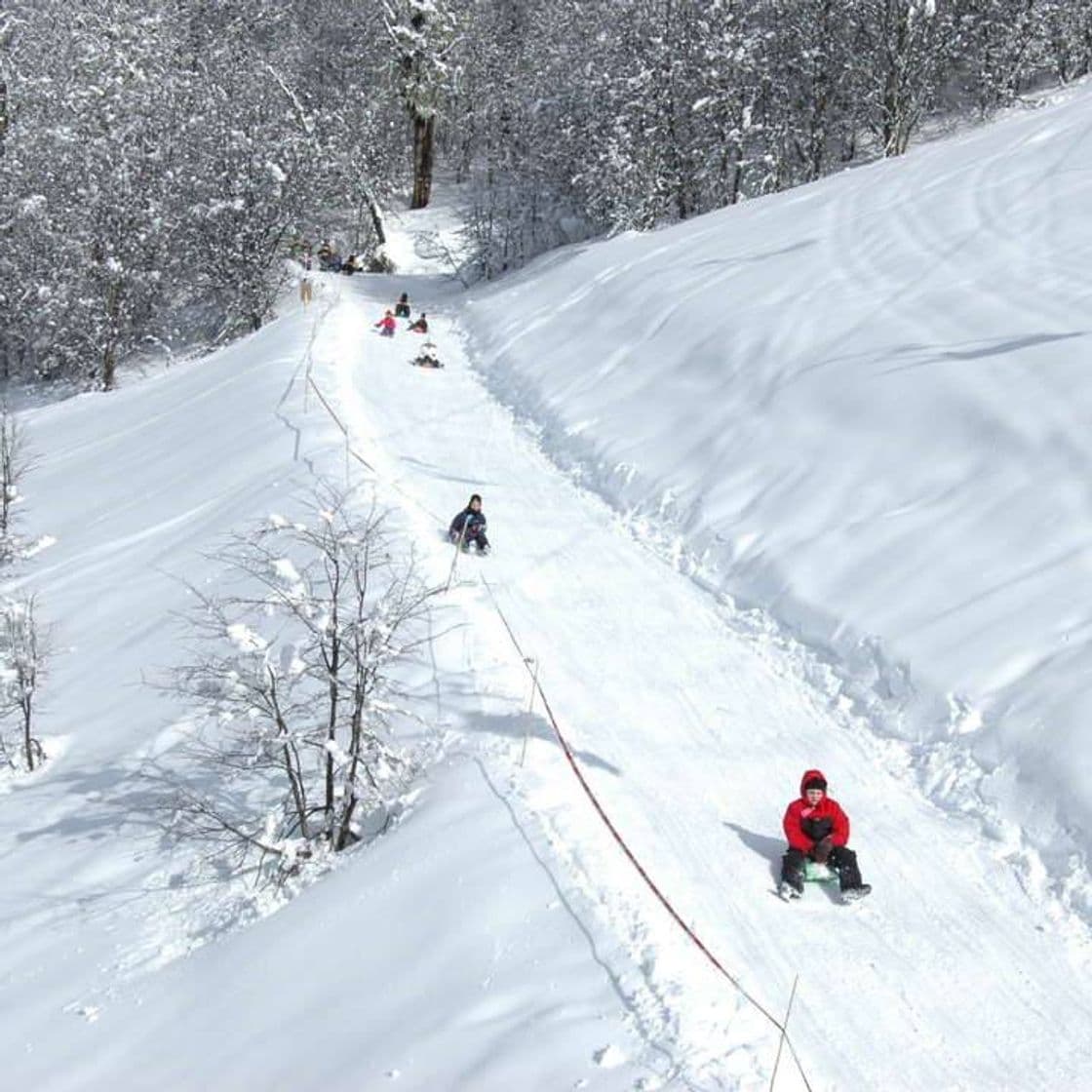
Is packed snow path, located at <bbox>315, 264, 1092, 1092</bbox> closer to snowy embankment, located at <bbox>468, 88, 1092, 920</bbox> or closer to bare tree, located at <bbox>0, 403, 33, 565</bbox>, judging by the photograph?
Result: snowy embankment, located at <bbox>468, 88, 1092, 920</bbox>

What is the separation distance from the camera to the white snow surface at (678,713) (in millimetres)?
5883

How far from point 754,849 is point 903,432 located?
23.7 ft

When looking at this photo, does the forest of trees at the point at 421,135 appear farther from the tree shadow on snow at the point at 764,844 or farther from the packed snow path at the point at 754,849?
the tree shadow on snow at the point at 764,844

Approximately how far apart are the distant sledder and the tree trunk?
125ft

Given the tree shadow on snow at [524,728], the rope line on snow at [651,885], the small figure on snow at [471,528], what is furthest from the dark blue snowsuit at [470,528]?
the tree shadow on snow at [524,728]

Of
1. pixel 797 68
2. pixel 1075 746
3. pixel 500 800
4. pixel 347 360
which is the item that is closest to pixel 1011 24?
pixel 797 68

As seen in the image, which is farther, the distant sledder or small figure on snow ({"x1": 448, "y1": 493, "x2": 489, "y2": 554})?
small figure on snow ({"x1": 448, "y1": 493, "x2": 489, "y2": 554})

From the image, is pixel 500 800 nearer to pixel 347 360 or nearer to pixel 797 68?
pixel 347 360

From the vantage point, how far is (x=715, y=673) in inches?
404

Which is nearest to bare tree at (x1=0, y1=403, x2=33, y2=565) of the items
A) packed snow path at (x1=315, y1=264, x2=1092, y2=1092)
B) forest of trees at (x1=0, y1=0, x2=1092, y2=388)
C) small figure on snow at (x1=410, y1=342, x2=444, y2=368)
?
packed snow path at (x1=315, y1=264, x2=1092, y2=1092)

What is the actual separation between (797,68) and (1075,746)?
2787 cm

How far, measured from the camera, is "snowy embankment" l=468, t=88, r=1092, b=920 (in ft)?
28.9

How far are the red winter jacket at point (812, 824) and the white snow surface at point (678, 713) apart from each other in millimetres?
363

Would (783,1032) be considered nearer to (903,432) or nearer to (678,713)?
(678,713)
